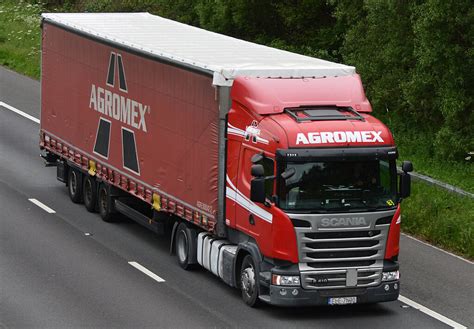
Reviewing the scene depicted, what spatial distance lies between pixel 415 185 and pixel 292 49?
1609cm

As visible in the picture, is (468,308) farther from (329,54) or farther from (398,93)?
(329,54)

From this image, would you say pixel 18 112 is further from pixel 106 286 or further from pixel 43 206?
pixel 106 286

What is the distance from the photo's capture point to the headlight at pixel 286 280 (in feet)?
63.0

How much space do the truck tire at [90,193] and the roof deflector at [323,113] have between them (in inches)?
339

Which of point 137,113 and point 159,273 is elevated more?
point 137,113

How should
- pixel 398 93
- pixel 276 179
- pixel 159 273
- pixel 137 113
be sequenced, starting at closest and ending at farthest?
pixel 276 179 < pixel 159 273 < pixel 137 113 < pixel 398 93

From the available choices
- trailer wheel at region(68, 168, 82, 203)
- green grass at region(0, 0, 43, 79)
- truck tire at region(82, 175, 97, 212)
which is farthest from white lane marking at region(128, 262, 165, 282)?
green grass at region(0, 0, 43, 79)

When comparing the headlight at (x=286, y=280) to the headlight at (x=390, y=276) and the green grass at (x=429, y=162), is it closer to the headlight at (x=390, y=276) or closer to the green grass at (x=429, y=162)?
the headlight at (x=390, y=276)

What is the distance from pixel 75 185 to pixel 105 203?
6.44ft

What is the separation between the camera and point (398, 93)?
34.2 metres

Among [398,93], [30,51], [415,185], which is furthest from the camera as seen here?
[30,51]

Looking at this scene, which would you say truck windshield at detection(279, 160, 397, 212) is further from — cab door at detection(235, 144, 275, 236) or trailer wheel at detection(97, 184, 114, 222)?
trailer wheel at detection(97, 184, 114, 222)

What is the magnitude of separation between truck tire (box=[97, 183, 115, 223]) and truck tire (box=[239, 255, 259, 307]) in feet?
21.6

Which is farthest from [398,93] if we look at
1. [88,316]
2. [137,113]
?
[88,316]
